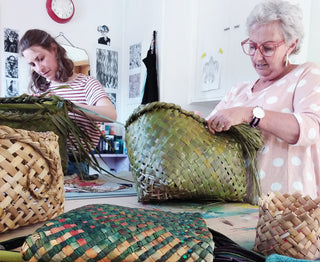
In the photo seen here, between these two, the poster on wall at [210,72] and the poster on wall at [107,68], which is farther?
the poster on wall at [107,68]

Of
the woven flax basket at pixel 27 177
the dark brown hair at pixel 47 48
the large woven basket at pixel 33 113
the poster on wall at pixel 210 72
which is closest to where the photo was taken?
the woven flax basket at pixel 27 177

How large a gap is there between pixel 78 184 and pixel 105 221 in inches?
20.2

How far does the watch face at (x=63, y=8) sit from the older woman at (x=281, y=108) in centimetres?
229

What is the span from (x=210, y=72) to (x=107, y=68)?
1.36m

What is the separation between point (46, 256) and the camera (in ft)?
0.71

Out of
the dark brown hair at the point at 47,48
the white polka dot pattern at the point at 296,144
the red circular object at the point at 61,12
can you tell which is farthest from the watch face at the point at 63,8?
the white polka dot pattern at the point at 296,144

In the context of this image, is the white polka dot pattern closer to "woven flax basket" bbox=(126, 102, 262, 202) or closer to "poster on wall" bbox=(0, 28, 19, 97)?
"woven flax basket" bbox=(126, 102, 262, 202)

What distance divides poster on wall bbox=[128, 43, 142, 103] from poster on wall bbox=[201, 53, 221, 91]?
2.71 feet

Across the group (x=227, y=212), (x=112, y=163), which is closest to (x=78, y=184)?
(x=227, y=212)

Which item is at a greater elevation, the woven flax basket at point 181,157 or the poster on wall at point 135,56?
the poster on wall at point 135,56

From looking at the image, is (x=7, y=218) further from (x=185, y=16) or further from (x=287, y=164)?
(x=185, y=16)

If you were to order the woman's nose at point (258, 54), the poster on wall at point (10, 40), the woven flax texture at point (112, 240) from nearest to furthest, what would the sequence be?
the woven flax texture at point (112, 240) → the woman's nose at point (258, 54) → the poster on wall at point (10, 40)

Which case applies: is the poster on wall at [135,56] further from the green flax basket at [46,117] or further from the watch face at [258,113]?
the green flax basket at [46,117]

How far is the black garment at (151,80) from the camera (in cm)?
235
